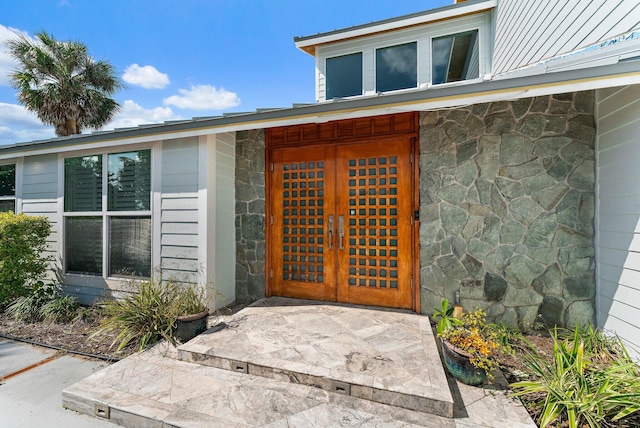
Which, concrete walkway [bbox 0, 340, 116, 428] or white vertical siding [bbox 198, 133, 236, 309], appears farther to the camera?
white vertical siding [bbox 198, 133, 236, 309]

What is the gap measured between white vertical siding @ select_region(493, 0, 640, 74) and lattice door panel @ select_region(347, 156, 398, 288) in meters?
2.48

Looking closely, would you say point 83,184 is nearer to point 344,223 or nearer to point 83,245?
point 83,245

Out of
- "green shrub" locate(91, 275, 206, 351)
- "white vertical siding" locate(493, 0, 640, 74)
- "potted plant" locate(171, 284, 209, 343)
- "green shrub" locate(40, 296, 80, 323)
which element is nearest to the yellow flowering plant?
"potted plant" locate(171, 284, 209, 343)

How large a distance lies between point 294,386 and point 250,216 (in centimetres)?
260

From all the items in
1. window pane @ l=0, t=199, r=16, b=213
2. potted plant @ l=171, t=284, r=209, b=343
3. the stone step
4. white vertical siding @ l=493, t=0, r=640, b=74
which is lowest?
the stone step

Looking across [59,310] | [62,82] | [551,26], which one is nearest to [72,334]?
[59,310]

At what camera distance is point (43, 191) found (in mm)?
4621

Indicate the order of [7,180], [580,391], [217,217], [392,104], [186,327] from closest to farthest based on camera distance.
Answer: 1. [580,391]
2. [392,104]
3. [186,327]
4. [217,217]
5. [7,180]

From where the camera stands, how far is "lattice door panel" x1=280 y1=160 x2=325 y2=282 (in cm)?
393

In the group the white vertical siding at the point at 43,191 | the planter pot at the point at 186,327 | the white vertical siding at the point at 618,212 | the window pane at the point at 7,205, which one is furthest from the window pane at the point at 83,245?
the white vertical siding at the point at 618,212

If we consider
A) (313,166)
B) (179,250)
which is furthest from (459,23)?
(179,250)

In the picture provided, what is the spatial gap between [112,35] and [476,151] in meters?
10.1

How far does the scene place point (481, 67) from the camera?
5.83 m

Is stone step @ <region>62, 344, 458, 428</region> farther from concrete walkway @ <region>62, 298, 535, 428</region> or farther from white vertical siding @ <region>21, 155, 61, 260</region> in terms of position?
white vertical siding @ <region>21, 155, 61, 260</region>
